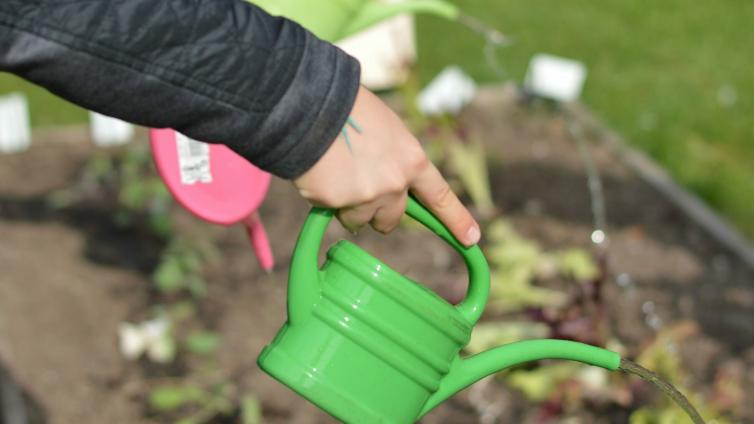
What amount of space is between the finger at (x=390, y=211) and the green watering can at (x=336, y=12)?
0.49 m

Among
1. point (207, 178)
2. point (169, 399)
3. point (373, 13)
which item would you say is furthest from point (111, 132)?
point (207, 178)

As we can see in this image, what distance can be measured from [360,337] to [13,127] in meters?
2.57

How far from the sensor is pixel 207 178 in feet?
4.99

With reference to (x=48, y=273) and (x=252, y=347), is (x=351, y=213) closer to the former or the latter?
(x=252, y=347)

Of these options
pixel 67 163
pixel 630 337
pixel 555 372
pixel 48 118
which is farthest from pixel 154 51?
pixel 48 118

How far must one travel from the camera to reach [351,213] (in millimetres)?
1171

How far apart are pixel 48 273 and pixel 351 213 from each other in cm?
186

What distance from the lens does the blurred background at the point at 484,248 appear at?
237 cm

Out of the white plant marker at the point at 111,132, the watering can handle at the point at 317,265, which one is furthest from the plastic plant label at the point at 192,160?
the white plant marker at the point at 111,132

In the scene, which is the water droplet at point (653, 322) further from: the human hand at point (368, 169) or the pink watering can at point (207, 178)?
the human hand at point (368, 169)

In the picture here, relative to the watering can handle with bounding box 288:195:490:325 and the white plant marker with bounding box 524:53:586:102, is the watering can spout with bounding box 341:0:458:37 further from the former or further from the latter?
the white plant marker with bounding box 524:53:586:102

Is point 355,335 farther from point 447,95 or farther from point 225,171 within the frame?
point 447,95

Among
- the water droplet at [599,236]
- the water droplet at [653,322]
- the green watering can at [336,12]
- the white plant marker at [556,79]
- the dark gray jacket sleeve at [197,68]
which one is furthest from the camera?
the white plant marker at [556,79]

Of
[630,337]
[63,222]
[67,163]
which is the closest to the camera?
[630,337]
